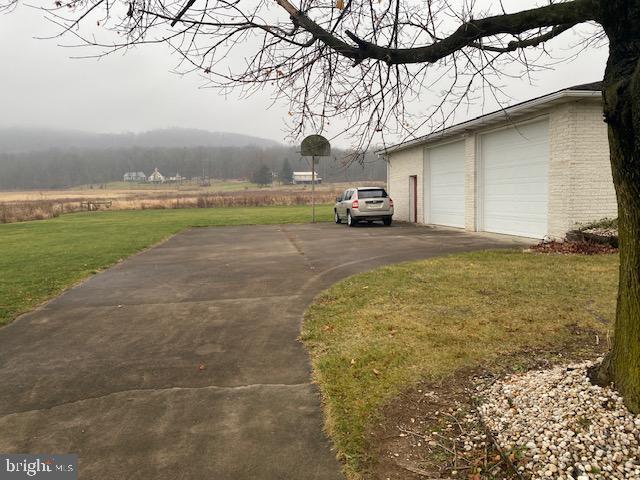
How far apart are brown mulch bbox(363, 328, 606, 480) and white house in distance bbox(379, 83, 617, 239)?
16.5ft

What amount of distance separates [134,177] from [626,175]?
11191 cm

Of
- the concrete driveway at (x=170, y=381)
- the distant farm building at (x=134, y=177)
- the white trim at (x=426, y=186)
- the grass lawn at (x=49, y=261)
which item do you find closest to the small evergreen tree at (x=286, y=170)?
the concrete driveway at (x=170, y=381)

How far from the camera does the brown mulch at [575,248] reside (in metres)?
10.5

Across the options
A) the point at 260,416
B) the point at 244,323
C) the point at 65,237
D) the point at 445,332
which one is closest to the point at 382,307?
the point at 445,332

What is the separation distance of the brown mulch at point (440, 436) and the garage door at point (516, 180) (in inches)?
410

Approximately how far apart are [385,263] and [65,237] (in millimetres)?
14707

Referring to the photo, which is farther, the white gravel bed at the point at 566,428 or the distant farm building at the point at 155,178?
the distant farm building at the point at 155,178

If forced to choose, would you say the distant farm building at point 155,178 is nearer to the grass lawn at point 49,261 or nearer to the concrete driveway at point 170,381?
the grass lawn at point 49,261

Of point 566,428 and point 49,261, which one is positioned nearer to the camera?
point 566,428

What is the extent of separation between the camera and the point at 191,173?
9212cm

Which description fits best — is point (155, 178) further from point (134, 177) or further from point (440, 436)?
point (440, 436)

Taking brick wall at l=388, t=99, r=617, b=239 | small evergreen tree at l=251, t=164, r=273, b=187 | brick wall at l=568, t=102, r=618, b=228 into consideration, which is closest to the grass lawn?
small evergreen tree at l=251, t=164, r=273, b=187

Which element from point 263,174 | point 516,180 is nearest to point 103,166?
point 263,174

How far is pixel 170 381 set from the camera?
13.8 ft
